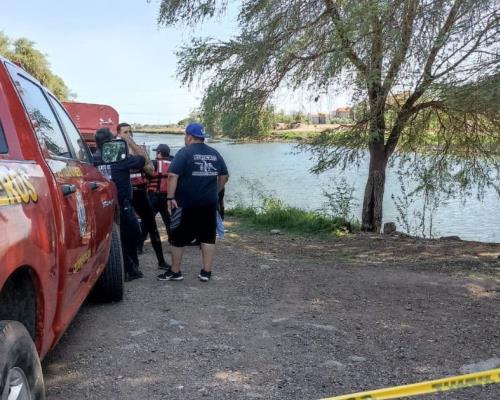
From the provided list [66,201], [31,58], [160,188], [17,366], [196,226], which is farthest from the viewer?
[31,58]

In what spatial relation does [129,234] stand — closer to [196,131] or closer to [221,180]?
[221,180]

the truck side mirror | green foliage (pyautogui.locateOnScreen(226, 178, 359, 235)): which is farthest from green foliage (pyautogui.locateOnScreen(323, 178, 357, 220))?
the truck side mirror

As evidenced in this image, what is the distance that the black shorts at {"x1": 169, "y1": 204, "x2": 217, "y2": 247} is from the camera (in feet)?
19.6

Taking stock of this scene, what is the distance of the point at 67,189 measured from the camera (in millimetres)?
3057

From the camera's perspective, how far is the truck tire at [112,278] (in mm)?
4883

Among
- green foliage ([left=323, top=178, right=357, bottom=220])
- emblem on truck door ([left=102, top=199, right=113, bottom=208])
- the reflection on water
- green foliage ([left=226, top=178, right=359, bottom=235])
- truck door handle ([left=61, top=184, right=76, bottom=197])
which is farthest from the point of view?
the reflection on water

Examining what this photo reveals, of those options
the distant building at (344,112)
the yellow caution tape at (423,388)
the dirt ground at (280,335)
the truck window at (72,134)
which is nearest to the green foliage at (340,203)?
the distant building at (344,112)

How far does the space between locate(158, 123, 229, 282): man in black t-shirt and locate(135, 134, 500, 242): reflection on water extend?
6069 millimetres

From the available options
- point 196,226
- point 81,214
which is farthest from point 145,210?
point 81,214

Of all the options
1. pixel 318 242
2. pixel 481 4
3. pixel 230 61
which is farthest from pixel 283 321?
pixel 230 61

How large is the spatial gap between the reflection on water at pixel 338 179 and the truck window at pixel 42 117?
333 inches

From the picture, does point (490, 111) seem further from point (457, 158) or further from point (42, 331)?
point (42, 331)

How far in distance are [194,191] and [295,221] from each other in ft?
20.8

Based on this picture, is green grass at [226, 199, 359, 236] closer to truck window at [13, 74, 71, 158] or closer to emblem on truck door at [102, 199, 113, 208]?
emblem on truck door at [102, 199, 113, 208]
